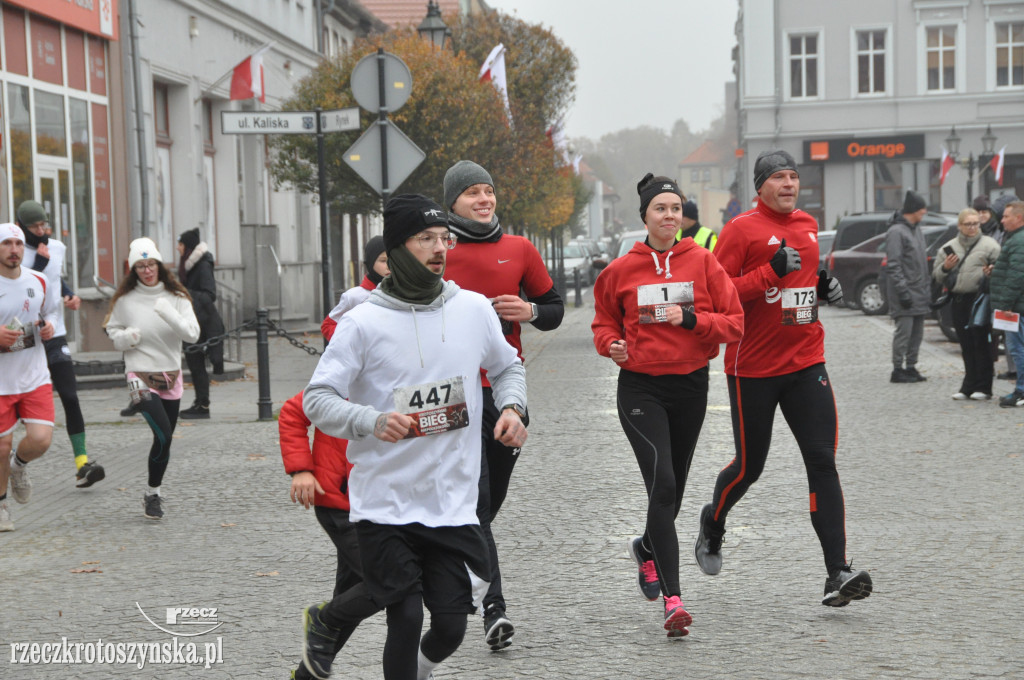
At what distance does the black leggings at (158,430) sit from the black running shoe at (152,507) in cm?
8

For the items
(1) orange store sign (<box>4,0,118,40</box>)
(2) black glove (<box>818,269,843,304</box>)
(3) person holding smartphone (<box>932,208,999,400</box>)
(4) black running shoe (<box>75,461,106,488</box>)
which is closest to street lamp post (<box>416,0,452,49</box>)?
(1) orange store sign (<box>4,0,118,40</box>)

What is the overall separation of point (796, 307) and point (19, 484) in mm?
5071

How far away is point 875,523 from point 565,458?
321 centimetres

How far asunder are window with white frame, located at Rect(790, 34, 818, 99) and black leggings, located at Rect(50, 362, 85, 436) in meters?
45.5

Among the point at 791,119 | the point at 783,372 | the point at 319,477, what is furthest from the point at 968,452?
the point at 791,119

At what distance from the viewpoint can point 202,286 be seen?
16203 millimetres

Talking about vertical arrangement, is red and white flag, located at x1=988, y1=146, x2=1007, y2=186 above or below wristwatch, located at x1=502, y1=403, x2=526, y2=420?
above

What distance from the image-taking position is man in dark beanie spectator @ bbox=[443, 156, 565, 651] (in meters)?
5.44

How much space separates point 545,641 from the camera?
544 cm

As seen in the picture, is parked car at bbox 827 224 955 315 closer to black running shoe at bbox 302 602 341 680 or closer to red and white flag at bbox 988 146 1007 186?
red and white flag at bbox 988 146 1007 186

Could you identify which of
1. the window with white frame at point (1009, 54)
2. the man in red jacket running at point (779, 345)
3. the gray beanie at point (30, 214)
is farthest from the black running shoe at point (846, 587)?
the window with white frame at point (1009, 54)

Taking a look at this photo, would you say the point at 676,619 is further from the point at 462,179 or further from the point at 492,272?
the point at 462,179

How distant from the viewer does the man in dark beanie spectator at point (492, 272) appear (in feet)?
17.8

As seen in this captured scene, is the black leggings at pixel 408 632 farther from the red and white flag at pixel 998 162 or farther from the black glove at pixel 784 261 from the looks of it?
the red and white flag at pixel 998 162
